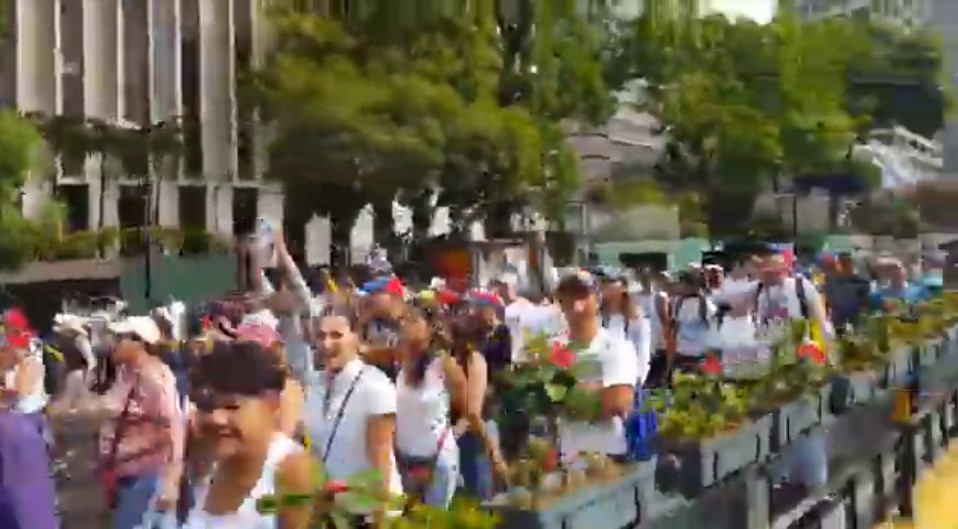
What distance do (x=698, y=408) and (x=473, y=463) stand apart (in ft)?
3.35

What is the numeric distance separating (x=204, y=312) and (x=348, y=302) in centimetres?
288

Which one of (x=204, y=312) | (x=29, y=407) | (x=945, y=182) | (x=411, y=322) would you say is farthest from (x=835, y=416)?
(x=945, y=182)

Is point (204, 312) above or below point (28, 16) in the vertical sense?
below

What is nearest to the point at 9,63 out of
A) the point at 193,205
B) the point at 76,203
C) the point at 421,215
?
the point at 76,203

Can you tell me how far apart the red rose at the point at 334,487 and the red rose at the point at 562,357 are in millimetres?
3297

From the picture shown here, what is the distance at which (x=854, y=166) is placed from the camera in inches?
2172

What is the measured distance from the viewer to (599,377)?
8422 mm

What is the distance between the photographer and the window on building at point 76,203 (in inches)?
1523

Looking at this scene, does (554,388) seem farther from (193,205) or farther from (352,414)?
(193,205)

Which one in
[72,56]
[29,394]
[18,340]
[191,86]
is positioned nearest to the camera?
[29,394]

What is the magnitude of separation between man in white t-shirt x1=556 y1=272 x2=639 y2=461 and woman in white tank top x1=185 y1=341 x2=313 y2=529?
3.28m

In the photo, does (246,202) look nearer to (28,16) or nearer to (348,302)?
(28,16)

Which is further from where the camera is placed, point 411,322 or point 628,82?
point 628,82

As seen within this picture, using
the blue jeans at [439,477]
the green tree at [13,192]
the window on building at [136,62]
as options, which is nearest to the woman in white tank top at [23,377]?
the blue jeans at [439,477]
